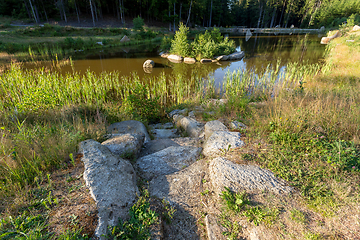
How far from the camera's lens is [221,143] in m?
3.34

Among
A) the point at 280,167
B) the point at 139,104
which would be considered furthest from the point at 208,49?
the point at 280,167

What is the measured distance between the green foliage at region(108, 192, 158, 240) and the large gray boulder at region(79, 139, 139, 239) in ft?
0.25

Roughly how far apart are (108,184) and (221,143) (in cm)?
204

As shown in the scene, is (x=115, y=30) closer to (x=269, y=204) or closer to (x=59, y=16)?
(x=59, y=16)

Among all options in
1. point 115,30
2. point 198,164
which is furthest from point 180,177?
point 115,30

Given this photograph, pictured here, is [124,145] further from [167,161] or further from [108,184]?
[108,184]

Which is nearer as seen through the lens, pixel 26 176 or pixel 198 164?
pixel 26 176

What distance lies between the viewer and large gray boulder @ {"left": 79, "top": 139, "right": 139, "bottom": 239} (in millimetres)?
1936

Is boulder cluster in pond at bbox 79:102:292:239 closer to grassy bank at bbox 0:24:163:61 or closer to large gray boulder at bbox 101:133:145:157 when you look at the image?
large gray boulder at bbox 101:133:145:157

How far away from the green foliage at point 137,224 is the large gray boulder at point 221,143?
1528mm

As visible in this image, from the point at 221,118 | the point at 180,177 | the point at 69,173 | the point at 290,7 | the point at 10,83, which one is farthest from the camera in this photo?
the point at 290,7

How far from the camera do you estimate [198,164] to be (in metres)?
3.06

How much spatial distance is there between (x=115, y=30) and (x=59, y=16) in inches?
795

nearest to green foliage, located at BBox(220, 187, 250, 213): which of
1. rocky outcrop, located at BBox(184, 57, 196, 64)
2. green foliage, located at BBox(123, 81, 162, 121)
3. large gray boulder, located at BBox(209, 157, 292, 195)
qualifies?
large gray boulder, located at BBox(209, 157, 292, 195)
